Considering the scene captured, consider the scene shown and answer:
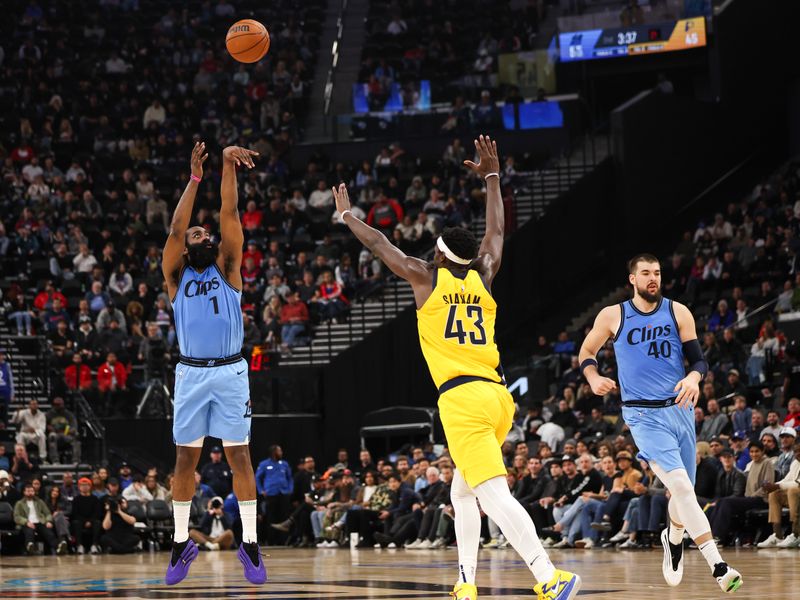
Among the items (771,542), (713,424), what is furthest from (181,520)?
(713,424)

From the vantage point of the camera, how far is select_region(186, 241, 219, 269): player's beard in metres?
10.4

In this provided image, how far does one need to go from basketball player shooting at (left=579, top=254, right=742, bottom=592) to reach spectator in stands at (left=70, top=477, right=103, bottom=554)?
1352 centimetres

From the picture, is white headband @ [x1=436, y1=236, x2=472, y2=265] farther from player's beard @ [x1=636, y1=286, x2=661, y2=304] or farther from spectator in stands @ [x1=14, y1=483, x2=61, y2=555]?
spectator in stands @ [x1=14, y1=483, x2=61, y2=555]

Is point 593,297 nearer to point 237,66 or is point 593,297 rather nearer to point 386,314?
point 386,314

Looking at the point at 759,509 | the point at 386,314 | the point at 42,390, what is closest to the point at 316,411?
the point at 386,314

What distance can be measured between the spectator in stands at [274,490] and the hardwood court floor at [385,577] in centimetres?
479

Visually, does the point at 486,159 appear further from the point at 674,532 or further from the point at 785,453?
the point at 785,453

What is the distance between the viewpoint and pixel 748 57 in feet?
111

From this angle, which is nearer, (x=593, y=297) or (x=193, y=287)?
(x=193, y=287)

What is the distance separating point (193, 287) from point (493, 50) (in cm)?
2537

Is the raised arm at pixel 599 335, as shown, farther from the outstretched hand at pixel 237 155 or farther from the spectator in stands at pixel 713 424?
the spectator in stands at pixel 713 424

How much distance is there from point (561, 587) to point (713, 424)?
41.5 ft

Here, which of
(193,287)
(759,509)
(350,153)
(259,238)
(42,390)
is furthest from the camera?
(350,153)

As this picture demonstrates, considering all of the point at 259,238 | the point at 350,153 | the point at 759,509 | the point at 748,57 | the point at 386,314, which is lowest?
the point at 759,509
